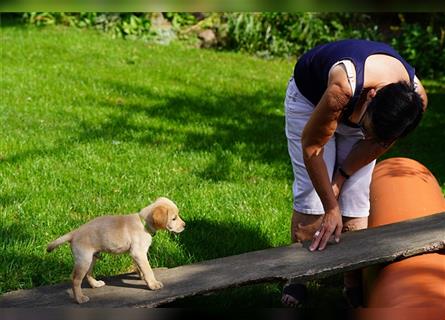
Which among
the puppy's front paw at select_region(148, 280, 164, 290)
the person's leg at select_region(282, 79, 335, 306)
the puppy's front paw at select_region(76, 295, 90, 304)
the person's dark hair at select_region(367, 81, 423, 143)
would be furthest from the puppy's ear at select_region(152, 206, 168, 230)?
the person's leg at select_region(282, 79, 335, 306)

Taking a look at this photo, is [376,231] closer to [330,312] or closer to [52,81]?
[330,312]

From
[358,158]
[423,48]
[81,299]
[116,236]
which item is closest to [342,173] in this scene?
[358,158]

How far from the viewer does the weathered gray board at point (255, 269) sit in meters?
2.90

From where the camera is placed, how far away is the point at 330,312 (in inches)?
37.4

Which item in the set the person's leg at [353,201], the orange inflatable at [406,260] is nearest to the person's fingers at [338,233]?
the orange inflatable at [406,260]

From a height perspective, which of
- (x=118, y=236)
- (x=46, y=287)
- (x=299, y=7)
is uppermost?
(x=299, y=7)

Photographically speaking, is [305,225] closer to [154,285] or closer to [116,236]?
[154,285]

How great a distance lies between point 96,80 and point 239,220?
511 cm

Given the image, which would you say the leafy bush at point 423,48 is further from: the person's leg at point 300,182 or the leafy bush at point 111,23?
the person's leg at point 300,182

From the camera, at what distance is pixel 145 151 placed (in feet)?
20.9

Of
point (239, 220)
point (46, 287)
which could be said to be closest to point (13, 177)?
point (239, 220)

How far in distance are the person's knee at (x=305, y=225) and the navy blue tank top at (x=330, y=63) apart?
71cm

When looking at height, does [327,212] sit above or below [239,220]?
above

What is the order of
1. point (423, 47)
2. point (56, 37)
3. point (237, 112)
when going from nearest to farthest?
point (237, 112) < point (56, 37) < point (423, 47)
